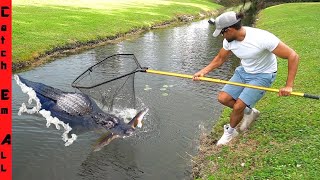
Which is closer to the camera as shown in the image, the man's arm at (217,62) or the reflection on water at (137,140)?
the man's arm at (217,62)

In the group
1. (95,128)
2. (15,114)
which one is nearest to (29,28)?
(15,114)

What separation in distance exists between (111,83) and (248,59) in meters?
4.57

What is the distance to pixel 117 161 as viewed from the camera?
10938 millimetres

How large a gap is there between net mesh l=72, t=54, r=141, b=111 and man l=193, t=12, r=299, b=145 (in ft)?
10.1

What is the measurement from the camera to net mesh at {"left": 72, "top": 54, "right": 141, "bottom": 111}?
12.4 m

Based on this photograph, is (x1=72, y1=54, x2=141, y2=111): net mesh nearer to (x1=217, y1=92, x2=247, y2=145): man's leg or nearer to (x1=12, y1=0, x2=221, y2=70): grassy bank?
(x1=217, y1=92, x2=247, y2=145): man's leg

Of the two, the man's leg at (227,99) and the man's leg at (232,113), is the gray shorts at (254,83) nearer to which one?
the man's leg at (232,113)

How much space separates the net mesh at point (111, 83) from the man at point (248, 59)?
10.1ft

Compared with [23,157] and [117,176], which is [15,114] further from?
[117,176]

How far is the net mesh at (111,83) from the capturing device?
12352 mm

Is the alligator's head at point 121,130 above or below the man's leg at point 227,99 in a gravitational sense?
below

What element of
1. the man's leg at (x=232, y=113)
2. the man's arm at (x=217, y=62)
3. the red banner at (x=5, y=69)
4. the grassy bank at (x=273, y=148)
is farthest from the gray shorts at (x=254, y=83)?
the red banner at (x=5, y=69)

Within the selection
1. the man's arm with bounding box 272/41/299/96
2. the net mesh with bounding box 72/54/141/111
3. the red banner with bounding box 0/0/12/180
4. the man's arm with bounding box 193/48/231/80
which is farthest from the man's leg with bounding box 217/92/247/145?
the red banner with bounding box 0/0/12/180

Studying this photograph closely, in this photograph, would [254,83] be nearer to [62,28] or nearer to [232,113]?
[232,113]
